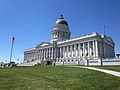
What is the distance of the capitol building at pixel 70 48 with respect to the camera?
84.8 m

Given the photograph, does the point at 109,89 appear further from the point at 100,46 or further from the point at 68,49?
the point at 68,49

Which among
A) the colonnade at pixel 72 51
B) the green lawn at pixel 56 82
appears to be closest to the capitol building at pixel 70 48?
the colonnade at pixel 72 51

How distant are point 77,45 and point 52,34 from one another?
4205 cm

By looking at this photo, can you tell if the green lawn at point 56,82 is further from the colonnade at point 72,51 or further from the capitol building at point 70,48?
the colonnade at point 72,51

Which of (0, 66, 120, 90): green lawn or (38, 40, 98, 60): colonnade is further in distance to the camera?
(38, 40, 98, 60): colonnade

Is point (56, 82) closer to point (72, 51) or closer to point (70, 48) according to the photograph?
point (72, 51)

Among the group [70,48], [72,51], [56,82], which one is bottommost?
[56,82]

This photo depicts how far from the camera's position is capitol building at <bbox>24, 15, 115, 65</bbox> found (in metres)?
84.8

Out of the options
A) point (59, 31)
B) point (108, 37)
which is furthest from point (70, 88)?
point (59, 31)

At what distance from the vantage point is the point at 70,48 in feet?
328

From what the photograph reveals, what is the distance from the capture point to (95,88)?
11.9 meters

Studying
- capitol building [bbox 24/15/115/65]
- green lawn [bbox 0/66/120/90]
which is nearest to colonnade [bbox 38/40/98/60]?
capitol building [bbox 24/15/115/65]

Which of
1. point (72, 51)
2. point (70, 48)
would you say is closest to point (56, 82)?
point (72, 51)

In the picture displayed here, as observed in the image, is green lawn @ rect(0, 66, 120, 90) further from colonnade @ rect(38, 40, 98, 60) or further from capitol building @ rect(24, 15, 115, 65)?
colonnade @ rect(38, 40, 98, 60)
